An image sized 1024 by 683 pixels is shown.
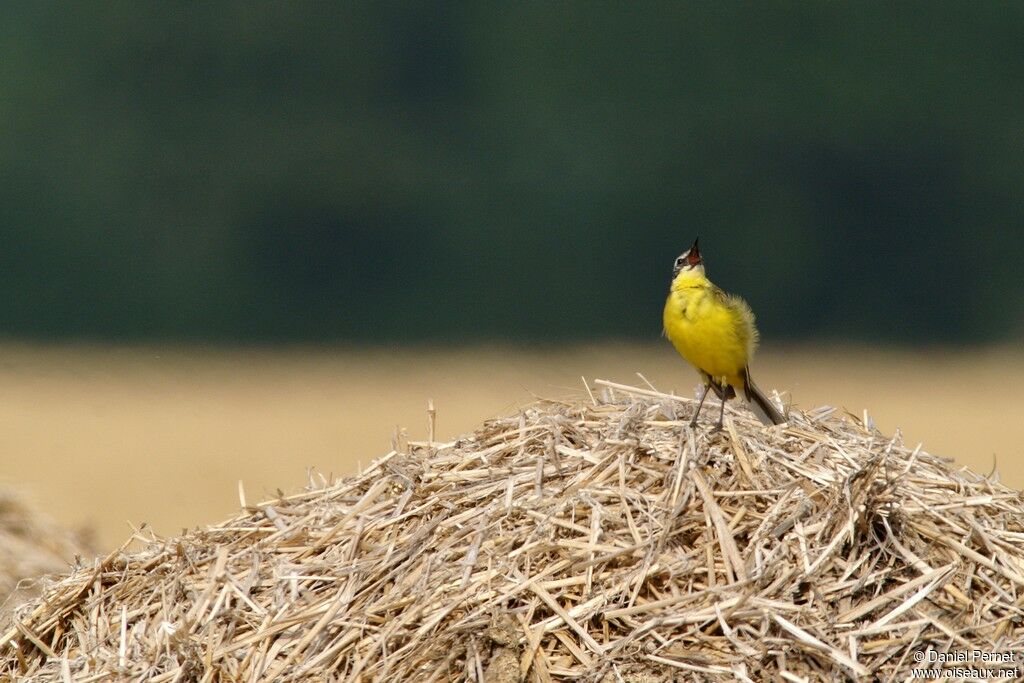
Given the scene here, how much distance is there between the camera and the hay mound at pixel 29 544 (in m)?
8.78

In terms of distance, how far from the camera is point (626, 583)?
5703 mm

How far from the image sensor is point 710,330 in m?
7.18

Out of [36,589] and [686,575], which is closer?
[686,575]

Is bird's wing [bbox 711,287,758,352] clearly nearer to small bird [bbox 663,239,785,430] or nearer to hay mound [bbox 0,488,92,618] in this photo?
small bird [bbox 663,239,785,430]

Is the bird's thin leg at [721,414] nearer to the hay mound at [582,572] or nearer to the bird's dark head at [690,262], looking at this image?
the hay mound at [582,572]

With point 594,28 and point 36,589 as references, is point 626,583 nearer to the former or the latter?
point 36,589

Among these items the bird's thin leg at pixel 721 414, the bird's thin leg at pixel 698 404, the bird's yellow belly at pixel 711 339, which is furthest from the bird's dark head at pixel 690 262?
the bird's thin leg at pixel 721 414

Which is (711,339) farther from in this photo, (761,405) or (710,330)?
(761,405)

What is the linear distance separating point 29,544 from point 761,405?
15.0 feet

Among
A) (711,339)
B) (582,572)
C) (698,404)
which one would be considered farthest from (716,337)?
(582,572)

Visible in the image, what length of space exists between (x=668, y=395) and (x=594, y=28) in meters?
24.4

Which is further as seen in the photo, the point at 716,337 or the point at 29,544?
the point at 29,544

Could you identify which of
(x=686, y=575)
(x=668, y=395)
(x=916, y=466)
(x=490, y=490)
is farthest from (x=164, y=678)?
(x=916, y=466)

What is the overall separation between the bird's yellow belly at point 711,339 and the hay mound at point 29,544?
3.61 m
